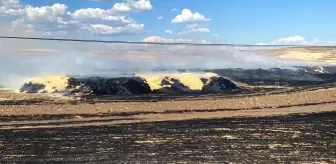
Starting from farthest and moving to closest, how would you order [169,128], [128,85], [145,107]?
[128,85] < [145,107] < [169,128]

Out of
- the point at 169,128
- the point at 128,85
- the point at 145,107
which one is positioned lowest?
the point at 169,128

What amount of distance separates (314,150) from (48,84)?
26.1 meters

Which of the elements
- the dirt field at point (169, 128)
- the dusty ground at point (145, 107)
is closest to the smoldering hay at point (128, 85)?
the dirt field at point (169, 128)

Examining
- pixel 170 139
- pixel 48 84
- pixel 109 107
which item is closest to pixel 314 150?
pixel 170 139

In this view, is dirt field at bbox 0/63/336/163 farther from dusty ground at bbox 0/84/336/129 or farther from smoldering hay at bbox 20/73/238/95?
smoldering hay at bbox 20/73/238/95

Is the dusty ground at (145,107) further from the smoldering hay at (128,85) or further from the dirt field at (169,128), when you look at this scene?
the smoldering hay at (128,85)

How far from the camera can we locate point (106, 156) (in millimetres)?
17141

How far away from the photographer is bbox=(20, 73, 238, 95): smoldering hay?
37625 mm

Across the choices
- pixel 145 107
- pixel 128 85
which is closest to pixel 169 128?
pixel 145 107

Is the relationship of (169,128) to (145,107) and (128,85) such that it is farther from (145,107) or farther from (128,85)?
(128,85)

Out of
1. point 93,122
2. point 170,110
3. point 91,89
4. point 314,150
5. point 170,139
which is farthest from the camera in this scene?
point 91,89

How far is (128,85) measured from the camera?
38.5 m

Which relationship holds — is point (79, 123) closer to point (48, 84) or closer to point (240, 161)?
point (240, 161)

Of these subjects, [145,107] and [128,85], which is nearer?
[145,107]
